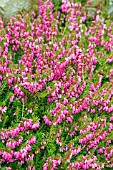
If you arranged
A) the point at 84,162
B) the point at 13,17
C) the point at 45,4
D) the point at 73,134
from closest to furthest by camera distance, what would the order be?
the point at 84,162 → the point at 73,134 → the point at 13,17 → the point at 45,4

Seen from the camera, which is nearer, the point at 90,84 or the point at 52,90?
the point at 52,90

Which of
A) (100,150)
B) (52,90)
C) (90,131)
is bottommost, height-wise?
(100,150)

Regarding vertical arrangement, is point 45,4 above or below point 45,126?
above


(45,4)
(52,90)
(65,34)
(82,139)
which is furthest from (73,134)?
(45,4)

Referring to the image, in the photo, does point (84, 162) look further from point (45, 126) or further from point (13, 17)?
point (13, 17)

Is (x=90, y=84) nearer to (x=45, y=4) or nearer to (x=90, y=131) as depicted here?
(x=90, y=131)

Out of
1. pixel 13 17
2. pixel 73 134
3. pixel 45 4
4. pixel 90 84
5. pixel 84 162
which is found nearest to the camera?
pixel 84 162

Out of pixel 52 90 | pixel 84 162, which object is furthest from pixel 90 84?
pixel 84 162
